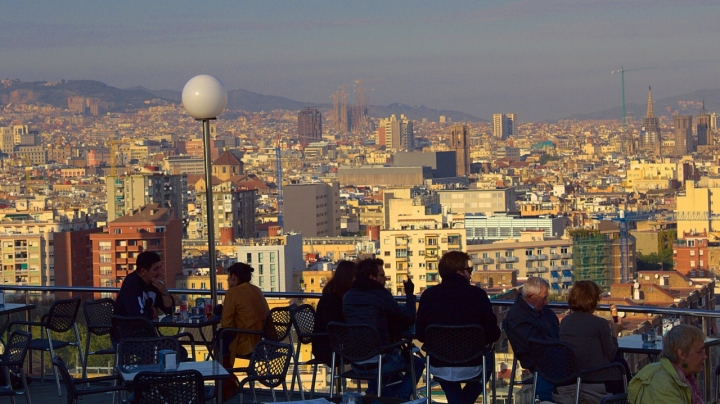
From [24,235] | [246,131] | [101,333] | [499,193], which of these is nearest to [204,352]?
[101,333]

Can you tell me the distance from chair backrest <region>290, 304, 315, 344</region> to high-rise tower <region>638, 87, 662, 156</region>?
137011 mm

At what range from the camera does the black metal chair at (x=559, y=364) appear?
3750 mm

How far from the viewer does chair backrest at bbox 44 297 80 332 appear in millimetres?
5230

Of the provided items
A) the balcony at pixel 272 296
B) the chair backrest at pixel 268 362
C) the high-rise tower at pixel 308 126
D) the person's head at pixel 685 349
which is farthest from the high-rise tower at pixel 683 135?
the person's head at pixel 685 349

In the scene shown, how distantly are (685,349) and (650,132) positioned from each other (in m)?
142

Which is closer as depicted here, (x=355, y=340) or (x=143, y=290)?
(x=355, y=340)

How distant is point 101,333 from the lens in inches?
205

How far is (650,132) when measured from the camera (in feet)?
463

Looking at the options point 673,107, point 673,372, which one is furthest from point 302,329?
point 673,107

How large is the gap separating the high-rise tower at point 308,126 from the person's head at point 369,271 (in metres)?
145

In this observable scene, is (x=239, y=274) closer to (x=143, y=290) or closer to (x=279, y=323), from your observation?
(x=279, y=323)

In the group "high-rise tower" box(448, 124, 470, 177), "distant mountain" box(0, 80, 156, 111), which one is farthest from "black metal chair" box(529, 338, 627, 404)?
"high-rise tower" box(448, 124, 470, 177)

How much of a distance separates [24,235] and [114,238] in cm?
640

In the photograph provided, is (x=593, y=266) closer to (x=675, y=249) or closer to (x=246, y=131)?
(x=675, y=249)
